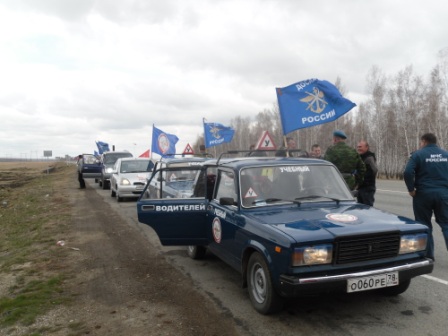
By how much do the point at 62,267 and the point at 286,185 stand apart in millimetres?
3986

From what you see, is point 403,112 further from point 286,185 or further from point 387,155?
point 286,185

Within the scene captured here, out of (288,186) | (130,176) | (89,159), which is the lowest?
(130,176)

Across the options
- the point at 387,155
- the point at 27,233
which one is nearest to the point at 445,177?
the point at 27,233

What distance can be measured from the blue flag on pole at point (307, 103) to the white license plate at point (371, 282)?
19.9 feet

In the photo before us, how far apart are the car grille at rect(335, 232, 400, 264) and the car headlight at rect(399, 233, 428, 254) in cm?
10

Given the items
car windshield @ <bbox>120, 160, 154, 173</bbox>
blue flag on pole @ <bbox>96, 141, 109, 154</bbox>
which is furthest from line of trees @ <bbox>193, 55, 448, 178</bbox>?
car windshield @ <bbox>120, 160, 154, 173</bbox>

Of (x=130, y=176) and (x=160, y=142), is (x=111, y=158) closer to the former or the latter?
(x=160, y=142)

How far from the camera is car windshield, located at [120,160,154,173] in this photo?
16328mm

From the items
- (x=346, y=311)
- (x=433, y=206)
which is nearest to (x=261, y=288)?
(x=346, y=311)

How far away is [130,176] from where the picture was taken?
51.9 feet

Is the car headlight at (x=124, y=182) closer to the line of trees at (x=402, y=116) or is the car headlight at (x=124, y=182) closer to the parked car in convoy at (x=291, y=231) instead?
the parked car in convoy at (x=291, y=231)

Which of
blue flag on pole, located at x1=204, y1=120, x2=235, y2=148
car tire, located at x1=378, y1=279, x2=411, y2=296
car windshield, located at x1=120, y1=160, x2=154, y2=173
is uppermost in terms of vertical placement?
blue flag on pole, located at x1=204, y1=120, x2=235, y2=148

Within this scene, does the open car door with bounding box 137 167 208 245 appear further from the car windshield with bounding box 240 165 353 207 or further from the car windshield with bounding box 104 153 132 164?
the car windshield with bounding box 104 153 132 164

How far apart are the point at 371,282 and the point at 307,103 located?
21.5ft
